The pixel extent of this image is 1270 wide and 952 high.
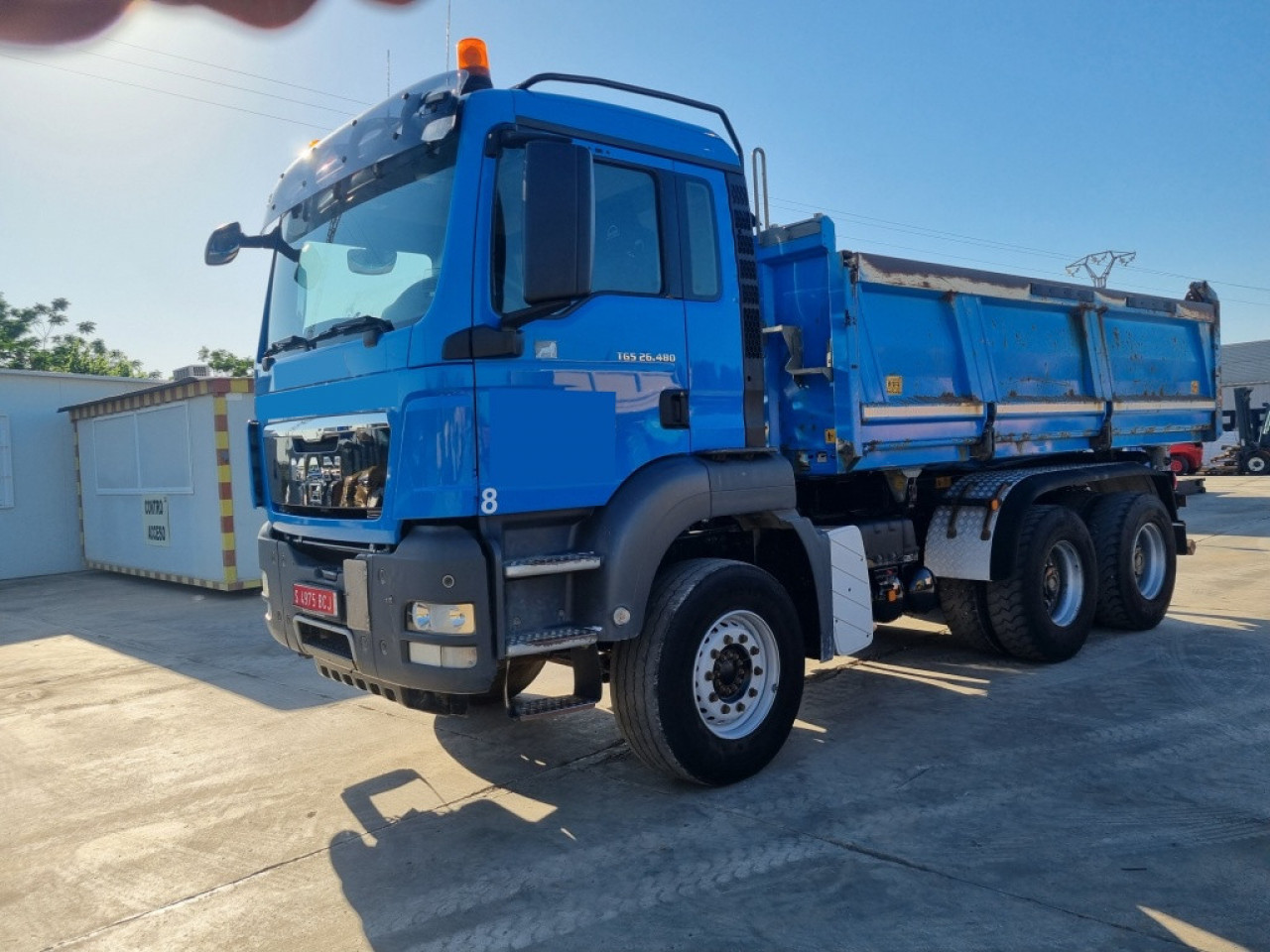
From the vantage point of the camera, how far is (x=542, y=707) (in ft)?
13.2

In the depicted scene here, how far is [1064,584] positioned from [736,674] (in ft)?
12.1

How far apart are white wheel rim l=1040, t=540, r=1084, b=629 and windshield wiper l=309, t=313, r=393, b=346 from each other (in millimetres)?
5182

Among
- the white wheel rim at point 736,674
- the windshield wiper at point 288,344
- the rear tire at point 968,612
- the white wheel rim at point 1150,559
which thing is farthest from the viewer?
the white wheel rim at point 1150,559

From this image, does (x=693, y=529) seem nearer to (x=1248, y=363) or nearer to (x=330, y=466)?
(x=330, y=466)

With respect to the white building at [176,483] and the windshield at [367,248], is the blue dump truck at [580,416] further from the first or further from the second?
the white building at [176,483]

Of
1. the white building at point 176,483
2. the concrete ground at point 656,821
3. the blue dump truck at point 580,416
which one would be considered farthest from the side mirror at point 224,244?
the white building at point 176,483

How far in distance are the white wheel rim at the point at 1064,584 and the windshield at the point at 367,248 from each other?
5139 mm

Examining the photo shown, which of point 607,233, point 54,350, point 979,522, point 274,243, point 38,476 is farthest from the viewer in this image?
point 54,350

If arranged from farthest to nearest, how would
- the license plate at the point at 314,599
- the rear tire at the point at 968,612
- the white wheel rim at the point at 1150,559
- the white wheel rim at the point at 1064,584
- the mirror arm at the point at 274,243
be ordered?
the white wheel rim at the point at 1150,559 < the white wheel rim at the point at 1064,584 < the rear tire at the point at 968,612 < the mirror arm at the point at 274,243 < the license plate at the point at 314,599

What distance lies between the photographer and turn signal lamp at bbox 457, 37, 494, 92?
13.3 feet

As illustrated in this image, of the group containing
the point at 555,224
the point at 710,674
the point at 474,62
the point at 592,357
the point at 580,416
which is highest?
the point at 474,62

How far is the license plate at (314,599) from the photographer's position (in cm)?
423

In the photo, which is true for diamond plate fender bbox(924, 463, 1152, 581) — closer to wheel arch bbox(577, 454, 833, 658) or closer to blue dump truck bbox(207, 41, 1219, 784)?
blue dump truck bbox(207, 41, 1219, 784)

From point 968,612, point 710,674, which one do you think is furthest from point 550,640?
point 968,612
